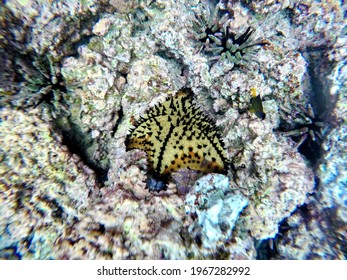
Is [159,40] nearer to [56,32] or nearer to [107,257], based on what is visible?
[56,32]

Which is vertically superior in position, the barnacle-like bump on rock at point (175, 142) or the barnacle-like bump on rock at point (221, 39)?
the barnacle-like bump on rock at point (221, 39)

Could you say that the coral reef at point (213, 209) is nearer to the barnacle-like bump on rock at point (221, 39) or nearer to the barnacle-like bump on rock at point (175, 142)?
the barnacle-like bump on rock at point (175, 142)

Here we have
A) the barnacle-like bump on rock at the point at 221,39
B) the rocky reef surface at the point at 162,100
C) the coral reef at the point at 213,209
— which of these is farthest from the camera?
the barnacle-like bump on rock at the point at 221,39

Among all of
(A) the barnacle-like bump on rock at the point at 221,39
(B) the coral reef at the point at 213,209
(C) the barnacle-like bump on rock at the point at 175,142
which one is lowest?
(B) the coral reef at the point at 213,209

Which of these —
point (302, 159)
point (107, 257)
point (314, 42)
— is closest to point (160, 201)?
point (107, 257)

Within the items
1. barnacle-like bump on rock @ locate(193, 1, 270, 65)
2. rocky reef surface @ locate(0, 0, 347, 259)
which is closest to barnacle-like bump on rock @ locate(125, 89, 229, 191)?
rocky reef surface @ locate(0, 0, 347, 259)

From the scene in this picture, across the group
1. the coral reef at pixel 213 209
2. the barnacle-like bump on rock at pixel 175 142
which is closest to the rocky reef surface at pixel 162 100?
the coral reef at pixel 213 209
